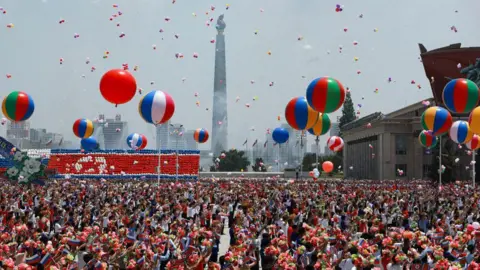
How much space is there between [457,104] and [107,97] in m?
15.0

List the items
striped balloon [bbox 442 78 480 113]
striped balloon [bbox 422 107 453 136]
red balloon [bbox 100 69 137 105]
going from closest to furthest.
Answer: red balloon [bbox 100 69 137 105] → striped balloon [bbox 442 78 480 113] → striped balloon [bbox 422 107 453 136]

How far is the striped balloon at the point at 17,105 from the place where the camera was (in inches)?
998

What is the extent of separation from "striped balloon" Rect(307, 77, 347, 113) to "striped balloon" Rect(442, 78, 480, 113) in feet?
26.8

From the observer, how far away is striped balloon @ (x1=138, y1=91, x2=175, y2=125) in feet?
79.2

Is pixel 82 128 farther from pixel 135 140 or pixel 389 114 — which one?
pixel 389 114

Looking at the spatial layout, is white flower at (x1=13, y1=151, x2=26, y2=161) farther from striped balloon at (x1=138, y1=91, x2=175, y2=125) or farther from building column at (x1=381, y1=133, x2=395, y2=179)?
building column at (x1=381, y1=133, x2=395, y2=179)

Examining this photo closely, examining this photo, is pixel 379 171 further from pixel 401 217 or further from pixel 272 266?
pixel 272 266

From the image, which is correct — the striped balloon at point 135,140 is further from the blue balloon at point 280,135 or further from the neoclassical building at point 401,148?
the neoclassical building at point 401,148

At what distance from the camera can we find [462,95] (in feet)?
87.2

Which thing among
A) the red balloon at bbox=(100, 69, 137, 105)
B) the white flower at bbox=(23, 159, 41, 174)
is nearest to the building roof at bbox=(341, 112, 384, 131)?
the white flower at bbox=(23, 159, 41, 174)

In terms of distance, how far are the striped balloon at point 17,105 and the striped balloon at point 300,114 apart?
10502 mm

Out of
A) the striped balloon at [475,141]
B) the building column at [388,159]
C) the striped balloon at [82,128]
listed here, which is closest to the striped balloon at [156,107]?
the striped balloon at [82,128]

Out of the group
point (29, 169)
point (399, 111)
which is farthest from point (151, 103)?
point (399, 111)

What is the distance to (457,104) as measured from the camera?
88.7 ft
